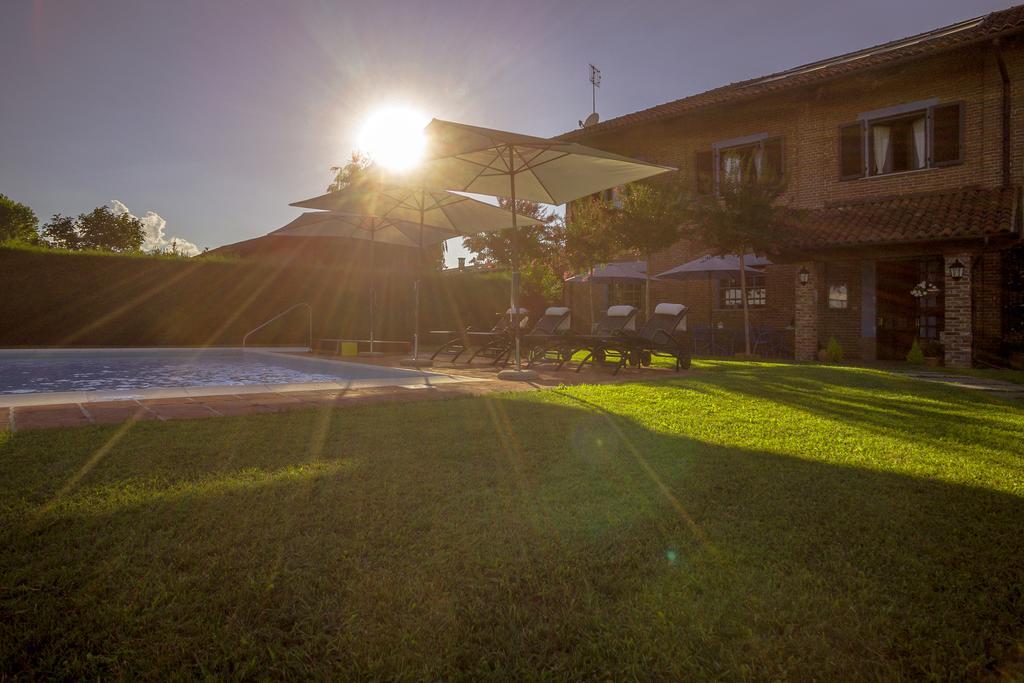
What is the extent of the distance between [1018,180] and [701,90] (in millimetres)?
9130

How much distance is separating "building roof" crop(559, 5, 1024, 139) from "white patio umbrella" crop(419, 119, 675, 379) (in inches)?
361

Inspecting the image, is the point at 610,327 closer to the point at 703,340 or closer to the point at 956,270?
the point at 703,340

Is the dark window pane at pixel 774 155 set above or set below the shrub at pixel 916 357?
above

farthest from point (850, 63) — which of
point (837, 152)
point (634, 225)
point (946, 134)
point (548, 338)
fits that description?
point (548, 338)

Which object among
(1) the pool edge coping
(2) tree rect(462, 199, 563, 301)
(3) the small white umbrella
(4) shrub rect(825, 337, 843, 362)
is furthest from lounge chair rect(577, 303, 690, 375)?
(4) shrub rect(825, 337, 843, 362)

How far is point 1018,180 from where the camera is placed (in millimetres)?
11891

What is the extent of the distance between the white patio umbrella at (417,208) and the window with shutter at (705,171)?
8.45 meters

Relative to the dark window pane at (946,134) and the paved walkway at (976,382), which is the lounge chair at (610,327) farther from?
the dark window pane at (946,134)

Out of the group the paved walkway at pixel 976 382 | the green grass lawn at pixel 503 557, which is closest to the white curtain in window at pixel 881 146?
the paved walkway at pixel 976 382

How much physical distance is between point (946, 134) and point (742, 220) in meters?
5.35

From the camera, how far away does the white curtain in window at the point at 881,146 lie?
13.8 metres

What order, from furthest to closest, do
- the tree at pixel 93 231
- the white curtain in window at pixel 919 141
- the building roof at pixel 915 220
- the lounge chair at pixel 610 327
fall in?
the tree at pixel 93 231, the white curtain in window at pixel 919 141, the building roof at pixel 915 220, the lounge chair at pixel 610 327

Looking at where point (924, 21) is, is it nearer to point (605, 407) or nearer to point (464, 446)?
point (605, 407)

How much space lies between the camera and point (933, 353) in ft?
Answer: 39.5
